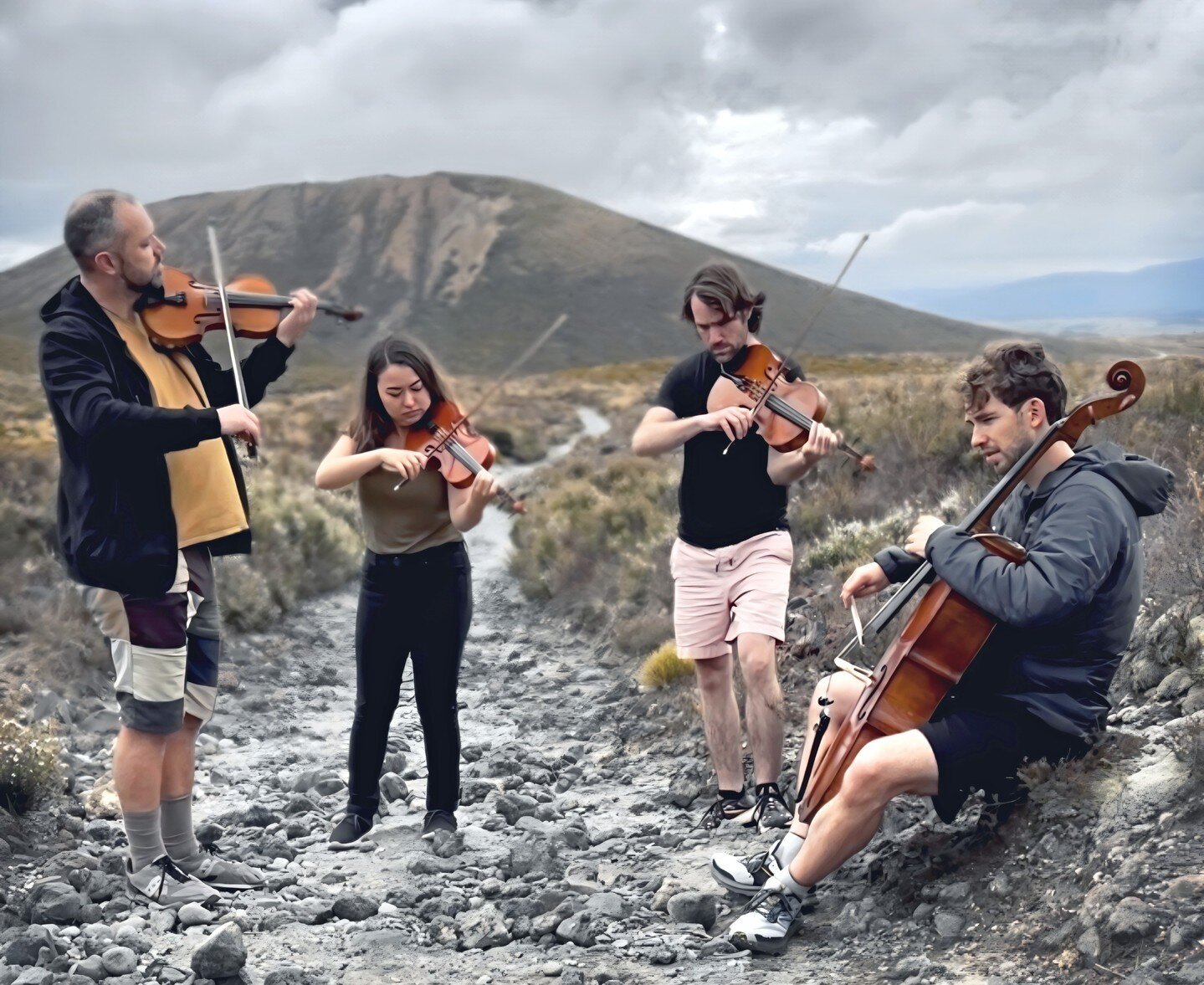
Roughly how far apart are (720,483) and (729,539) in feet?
0.80

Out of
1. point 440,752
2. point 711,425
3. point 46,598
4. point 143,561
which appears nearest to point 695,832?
point 440,752

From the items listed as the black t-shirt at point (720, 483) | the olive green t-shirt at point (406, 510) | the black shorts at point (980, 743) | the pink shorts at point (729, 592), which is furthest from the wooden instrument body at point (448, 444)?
the black shorts at point (980, 743)

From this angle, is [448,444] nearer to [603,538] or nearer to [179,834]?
[179,834]

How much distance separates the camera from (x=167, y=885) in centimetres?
439

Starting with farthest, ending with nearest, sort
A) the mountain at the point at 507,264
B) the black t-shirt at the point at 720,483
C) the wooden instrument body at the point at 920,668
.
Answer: the mountain at the point at 507,264 → the black t-shirt at the point at 720,483 → the wooden instrument body at the point at 920,668

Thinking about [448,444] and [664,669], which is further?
[664,669]

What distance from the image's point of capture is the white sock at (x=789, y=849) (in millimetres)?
3898

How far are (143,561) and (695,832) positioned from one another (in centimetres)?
255

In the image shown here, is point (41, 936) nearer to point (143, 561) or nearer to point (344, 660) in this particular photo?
point (143, 561)

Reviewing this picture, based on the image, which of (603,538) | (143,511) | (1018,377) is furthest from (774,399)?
(603,538)

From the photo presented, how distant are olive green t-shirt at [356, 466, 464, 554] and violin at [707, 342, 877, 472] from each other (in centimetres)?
128

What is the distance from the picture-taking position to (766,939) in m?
3.72

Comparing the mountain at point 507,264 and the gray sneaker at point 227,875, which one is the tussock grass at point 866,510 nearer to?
the gray sneaker at point 227,875

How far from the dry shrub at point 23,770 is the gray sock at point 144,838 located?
1.07 metres
